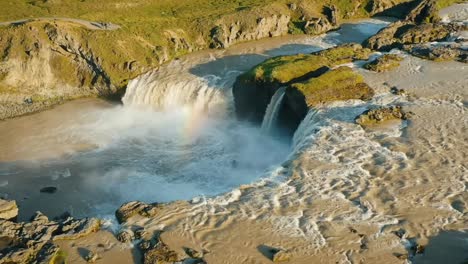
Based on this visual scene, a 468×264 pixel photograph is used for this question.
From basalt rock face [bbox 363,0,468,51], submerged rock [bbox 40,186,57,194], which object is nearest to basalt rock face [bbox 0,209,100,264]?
submerged rock [bbox 40,186,57,194]

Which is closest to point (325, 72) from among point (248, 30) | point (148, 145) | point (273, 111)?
point (273, 111)

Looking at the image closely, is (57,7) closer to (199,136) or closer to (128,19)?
(128,19)

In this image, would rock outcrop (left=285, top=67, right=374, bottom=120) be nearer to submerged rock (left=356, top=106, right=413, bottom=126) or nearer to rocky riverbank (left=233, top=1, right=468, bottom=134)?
rocky riverbank (left=233, top=1, right=468, bottom=134)

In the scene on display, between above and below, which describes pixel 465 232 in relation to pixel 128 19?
below

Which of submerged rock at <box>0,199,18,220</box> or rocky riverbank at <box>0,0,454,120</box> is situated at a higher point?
rocky riverbank at <box>0,0,454,120</box>

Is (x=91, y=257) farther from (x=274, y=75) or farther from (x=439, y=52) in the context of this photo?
(x=439, y=52)

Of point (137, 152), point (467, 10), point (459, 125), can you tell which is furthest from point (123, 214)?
point (467, 10)
